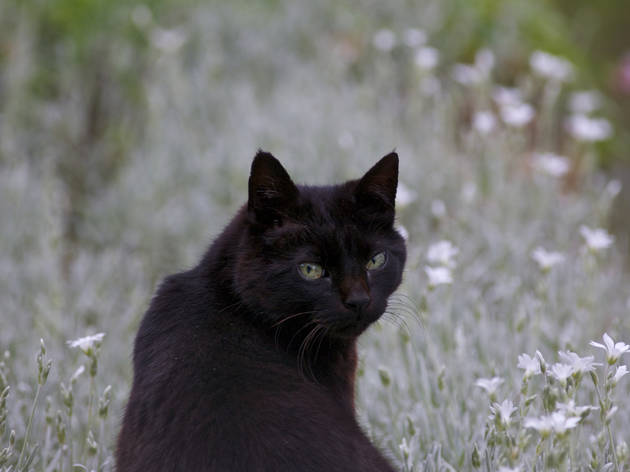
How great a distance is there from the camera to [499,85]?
659 centimetres

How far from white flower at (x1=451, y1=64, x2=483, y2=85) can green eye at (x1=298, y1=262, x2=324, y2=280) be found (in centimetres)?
293

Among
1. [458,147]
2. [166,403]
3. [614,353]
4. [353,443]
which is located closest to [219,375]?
[166,403]

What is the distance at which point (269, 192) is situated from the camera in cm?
225

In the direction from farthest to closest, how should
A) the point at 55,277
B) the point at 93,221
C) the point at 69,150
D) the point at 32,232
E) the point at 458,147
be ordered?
the point at 458,147 < the point at 69,150 < the point at 93,221 < the point at 32,232 < the point at 55,277

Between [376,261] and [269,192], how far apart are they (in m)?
0.39

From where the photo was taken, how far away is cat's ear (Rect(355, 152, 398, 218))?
92.4 inches

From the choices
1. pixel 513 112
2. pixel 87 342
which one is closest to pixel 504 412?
pixel 87 342

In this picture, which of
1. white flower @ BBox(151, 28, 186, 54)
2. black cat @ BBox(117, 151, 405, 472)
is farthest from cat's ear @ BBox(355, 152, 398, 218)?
white flower @ BBox(151, 28, 186, 54)

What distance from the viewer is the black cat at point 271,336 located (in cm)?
182

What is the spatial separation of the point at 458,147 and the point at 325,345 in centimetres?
417

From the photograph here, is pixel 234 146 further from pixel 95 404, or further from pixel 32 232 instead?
pixel 95 404

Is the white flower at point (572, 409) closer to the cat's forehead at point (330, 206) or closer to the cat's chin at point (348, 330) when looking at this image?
the cat's chin at point (348, 330)

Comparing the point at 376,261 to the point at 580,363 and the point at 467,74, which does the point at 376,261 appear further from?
the point at 467,74

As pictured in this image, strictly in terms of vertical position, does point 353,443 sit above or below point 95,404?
above
